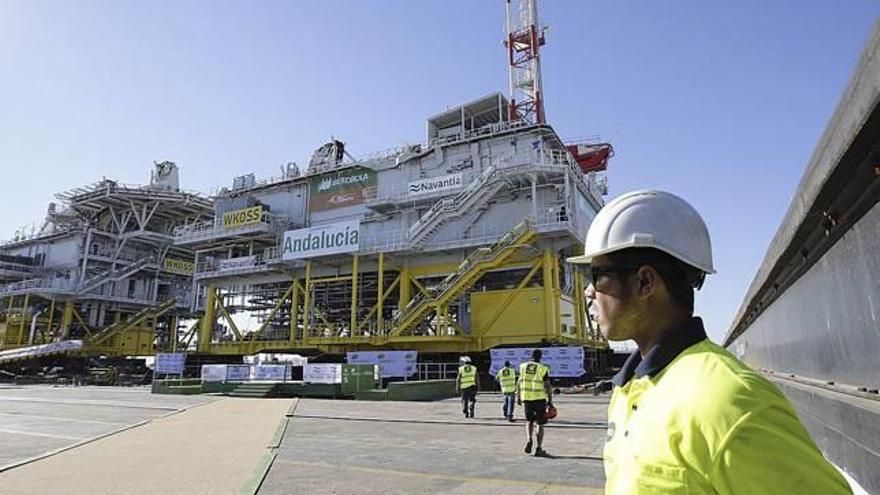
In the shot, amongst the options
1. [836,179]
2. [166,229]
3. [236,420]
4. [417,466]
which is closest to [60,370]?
[166,229]

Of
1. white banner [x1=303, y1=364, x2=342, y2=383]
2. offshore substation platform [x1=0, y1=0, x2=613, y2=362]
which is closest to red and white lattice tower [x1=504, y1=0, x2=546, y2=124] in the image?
offshore substation platform [x1=0, y1=0, x2=613, y2=362]

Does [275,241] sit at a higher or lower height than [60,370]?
higher

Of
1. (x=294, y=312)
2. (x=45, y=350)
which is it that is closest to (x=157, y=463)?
(x=294, y=312)

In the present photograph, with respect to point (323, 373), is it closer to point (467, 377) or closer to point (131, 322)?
point (467, 377)

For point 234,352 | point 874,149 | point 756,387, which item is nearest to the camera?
point 756,387

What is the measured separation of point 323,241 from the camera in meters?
35.3

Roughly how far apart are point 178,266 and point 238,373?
33.1 m

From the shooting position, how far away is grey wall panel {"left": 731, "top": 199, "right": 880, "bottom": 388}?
8.32 feet

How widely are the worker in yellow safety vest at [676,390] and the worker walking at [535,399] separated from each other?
807 cm

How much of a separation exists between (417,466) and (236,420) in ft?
28.4

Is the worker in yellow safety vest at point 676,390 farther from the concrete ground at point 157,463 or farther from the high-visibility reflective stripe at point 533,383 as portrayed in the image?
the high-visibility reflective stripe at point 533,383

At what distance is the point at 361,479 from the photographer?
752 cm

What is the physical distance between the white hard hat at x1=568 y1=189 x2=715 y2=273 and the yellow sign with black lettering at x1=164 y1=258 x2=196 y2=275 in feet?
200

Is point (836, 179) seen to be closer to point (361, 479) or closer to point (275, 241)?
point (361, 479)
